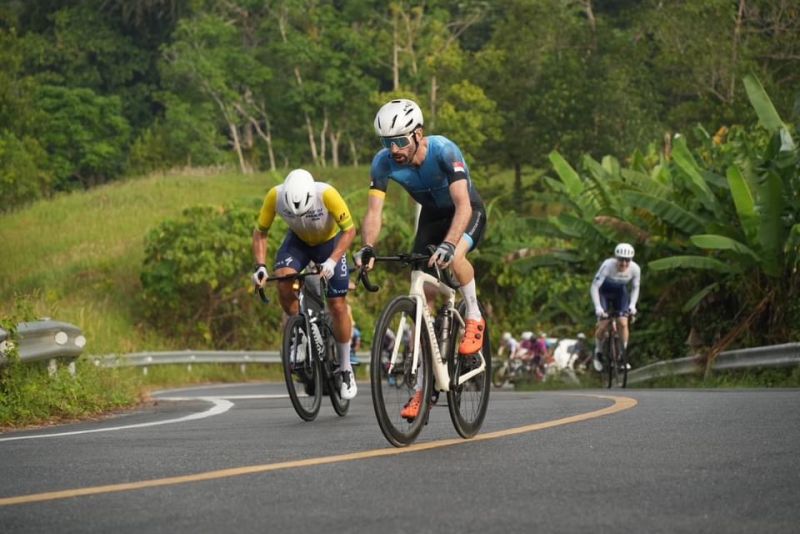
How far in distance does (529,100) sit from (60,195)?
57.3 ft

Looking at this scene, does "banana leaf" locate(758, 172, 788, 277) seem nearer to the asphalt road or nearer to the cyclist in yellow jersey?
the cyclist in yellow jersey

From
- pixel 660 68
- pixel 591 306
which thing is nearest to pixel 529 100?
pixel 660 68

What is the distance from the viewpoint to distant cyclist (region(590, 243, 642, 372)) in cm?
2062

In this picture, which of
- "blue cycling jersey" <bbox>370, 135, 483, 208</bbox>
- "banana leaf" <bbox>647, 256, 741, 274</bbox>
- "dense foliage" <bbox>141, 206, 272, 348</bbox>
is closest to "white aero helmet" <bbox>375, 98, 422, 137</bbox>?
"blue cycling jersey" <bbox>370, 135, 483, 208</bbox>

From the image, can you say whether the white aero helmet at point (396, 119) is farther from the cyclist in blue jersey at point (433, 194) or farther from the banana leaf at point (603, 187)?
the banana leaf at point (603, 187)

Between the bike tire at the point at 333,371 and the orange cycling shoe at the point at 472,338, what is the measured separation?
3.40 m

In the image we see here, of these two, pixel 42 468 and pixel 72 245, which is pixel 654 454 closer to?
pixel 42 468

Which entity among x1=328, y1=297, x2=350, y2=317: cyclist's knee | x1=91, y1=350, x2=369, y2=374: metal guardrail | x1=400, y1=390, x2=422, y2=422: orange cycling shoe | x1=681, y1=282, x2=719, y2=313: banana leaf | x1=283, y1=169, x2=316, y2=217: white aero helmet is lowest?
x1=400, y1=390, x2=422, y2=422: orange cycling shoe

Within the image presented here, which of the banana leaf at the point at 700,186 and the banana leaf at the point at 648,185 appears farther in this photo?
the banana leaf at the point at 648,185

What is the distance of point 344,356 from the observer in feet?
42.3

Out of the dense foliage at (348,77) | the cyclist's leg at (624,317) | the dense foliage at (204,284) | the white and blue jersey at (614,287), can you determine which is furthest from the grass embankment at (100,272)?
the cyclist's leg at (624,317)

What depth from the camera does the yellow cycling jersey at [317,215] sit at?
1259 cm

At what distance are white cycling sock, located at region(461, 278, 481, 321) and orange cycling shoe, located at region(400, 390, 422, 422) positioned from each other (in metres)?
0.79

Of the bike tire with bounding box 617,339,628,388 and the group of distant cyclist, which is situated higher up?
the group of distant cyclist
